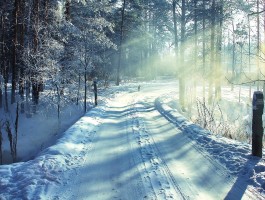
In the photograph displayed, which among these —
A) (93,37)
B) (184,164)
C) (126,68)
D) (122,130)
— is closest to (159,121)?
(122,130)

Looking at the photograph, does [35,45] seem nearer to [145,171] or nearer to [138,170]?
[138,170]

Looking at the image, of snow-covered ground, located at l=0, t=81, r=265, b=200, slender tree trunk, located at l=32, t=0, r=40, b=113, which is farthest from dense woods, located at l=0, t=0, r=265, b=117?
snow-covered ground, located at l=0, t=81, r=265, b=200

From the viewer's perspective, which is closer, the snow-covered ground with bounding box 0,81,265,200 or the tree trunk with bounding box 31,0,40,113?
the snow-covered ground with bounding box 0,81,265,200

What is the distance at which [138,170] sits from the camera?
652 centimetres

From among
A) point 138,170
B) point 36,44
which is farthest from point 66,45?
point 138,170

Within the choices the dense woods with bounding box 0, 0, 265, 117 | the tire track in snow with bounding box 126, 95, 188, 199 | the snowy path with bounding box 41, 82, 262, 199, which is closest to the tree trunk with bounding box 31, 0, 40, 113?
the dense woods with bounding box 0, 0, 265, 117

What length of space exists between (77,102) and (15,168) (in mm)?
14241

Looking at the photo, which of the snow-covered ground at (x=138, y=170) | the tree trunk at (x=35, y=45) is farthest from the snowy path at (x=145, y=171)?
the tree trunk at (x=35, y=45)

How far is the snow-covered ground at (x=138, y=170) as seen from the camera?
5336 mm

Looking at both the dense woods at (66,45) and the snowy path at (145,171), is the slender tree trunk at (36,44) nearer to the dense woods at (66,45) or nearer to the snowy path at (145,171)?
the dense woods at (66,45)

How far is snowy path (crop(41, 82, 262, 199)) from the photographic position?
17.5 feet

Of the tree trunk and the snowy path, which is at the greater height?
the tree trunk

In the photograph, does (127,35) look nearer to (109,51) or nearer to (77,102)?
(109,51)

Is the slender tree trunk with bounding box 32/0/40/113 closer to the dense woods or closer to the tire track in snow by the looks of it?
the dense woods
